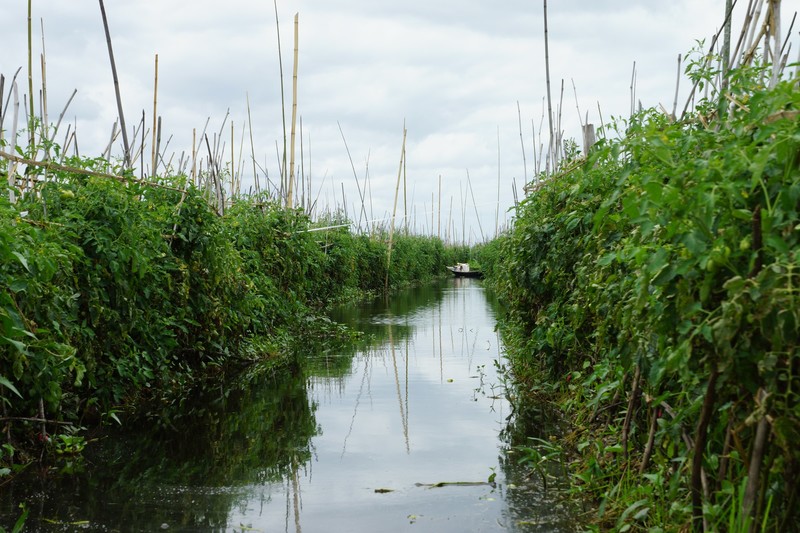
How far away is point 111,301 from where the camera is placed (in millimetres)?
6164

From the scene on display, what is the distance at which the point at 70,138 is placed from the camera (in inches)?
318

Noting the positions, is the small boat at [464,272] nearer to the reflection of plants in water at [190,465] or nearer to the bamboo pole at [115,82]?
the bamboo pole at [115,82]

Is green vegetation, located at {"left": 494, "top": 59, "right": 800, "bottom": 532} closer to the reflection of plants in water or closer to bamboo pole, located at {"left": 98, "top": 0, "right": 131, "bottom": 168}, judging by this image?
the reflection of plants in water

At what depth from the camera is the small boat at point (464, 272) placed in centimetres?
3781

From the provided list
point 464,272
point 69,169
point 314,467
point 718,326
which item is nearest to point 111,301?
point 69,169

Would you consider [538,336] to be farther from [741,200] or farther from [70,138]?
[70,138]

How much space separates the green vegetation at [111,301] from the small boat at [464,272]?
90.5ft

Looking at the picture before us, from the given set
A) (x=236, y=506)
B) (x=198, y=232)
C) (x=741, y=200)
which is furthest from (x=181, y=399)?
(x=741, y=200)

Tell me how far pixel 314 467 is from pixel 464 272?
3356 centimetres

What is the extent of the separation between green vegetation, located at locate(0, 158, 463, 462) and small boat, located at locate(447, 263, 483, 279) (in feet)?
90.5

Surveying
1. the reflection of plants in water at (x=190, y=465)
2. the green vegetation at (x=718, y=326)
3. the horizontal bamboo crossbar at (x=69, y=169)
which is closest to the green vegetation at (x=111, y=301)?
the horizontal bamboo crossbar at (x=69, y=169)

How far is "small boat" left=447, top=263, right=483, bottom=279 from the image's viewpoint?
37812mm

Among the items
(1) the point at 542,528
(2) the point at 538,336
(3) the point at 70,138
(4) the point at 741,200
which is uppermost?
(3) the point at 70,138

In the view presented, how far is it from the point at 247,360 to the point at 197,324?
1824 mm
